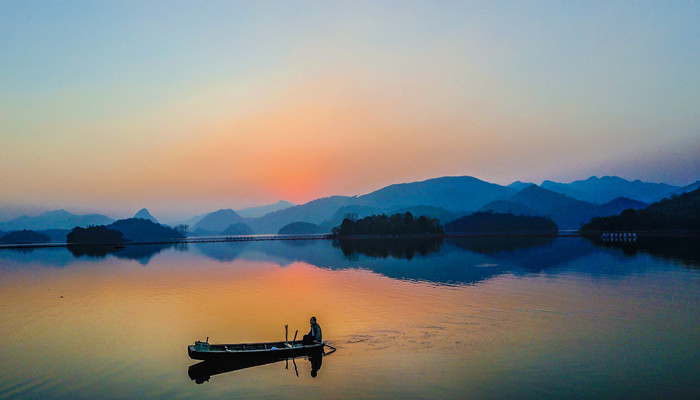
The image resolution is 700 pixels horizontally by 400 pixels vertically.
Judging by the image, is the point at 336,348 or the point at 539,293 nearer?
the point at 336,348

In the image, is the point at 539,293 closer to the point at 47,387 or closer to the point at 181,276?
the point at 47,387

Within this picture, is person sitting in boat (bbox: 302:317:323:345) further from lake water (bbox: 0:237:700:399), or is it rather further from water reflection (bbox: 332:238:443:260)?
water reflection (bbox: 332:238:443:260)

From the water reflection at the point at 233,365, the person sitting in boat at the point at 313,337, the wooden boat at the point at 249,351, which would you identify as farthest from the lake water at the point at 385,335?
the person sitting in boat at the point at 313,337

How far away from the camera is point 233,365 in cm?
2420

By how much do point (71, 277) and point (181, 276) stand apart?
18.1m

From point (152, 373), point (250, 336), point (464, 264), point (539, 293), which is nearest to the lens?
point (152, 373)

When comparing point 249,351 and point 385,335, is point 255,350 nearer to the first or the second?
point 249,351

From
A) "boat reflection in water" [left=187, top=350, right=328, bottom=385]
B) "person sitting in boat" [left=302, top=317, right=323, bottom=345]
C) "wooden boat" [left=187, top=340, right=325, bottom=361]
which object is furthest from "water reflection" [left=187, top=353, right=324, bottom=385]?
"person sitting in boat" [left=302, top=317, right=323, bottom=345]

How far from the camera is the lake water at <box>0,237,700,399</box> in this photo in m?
20.8

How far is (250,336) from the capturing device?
101 feet

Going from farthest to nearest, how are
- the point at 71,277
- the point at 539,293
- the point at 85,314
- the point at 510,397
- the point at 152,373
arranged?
1. the point at 71,277
2. the point at 539,293
3. the point at 85,314
4. the point at 152,373
5. the point at 510,397

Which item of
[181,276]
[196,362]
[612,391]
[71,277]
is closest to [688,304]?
[612,391]

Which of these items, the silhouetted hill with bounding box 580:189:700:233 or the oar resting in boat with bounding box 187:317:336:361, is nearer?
the oar resting in boat with bounding box 187:317:336:361

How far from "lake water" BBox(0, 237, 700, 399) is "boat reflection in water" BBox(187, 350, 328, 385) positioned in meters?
0.41
